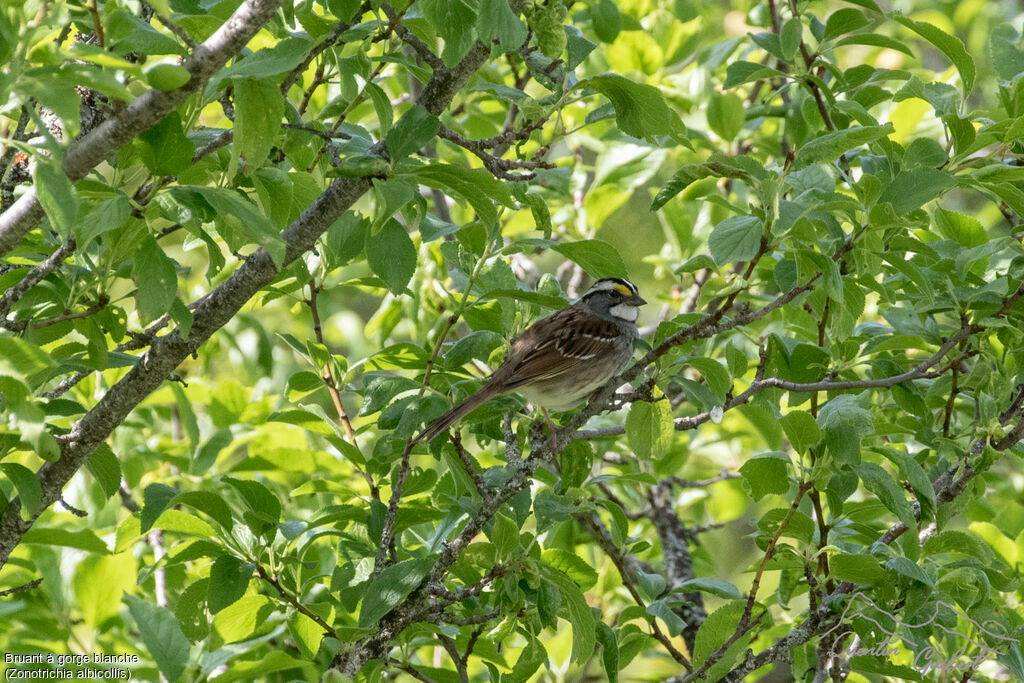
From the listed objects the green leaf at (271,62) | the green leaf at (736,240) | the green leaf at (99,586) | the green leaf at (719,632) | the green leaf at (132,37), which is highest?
the green leaf at (132,37)

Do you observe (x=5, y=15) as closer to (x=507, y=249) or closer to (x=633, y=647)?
(x=507, y=249)

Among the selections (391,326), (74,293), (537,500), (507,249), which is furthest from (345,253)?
(391,326)

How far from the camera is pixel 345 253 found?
2.73 m

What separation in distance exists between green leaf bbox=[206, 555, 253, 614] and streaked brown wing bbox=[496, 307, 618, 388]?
1.38 m

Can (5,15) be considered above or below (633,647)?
above

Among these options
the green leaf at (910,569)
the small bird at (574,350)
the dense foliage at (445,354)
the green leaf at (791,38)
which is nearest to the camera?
the dense foliage at (445,354)

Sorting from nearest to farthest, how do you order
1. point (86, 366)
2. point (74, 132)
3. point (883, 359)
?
1. point (74, 132)
2. point (86, 366)
3. point (883, 359)

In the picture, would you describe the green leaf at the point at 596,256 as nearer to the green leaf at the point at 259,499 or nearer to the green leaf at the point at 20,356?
the green leaf at the point at 259,499

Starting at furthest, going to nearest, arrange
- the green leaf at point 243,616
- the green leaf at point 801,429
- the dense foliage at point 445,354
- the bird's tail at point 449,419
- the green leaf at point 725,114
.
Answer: the green leaf at point 725,114, the green leaf at point 243,616, the bird's tail at point 449,419, the green leaf at point 801,429, the dense foliage at point 445,354

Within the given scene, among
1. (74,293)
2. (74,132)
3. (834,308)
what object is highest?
(74,132)

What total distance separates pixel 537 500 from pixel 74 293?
1328 millimetres

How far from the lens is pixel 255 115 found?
193cm

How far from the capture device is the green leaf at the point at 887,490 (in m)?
2.63

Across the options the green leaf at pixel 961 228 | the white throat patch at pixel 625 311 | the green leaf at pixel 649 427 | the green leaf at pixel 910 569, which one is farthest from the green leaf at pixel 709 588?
the white throat patch at pixel 625 311
